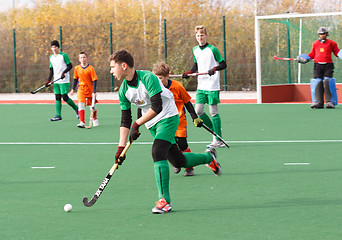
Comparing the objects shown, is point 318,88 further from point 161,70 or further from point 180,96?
point 161,70

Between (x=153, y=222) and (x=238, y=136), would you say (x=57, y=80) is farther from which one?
(x=153, y=222)

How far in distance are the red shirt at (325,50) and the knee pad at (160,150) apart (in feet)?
37.2

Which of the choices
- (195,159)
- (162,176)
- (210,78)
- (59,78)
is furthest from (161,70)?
(59,78)

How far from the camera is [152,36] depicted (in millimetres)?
29734

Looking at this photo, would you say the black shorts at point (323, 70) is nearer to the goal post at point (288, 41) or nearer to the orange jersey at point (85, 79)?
the goal post at point (288, 41)

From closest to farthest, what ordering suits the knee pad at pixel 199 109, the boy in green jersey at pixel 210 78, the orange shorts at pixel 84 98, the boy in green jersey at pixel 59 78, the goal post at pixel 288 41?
1. the knee pad at pixel 199 109
2. the boy in green jersey at pixel 210 78
3. the orange shorts at pixel 84 98
4. the boy in green jersey at pixel 59 78
5. the goal post at pixel 288 41

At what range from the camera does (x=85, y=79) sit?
13.8 meters

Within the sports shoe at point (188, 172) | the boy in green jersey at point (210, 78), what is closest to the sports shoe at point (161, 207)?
the sports shoe at point (188, 172)

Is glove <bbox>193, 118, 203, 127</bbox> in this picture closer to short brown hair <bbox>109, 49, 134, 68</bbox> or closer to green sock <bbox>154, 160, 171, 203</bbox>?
green sock <bbox>154, 160, 171, 203</bbox>

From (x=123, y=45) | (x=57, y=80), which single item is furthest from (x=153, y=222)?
(x=123, y=45)

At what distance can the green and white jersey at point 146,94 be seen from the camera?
6.04 m

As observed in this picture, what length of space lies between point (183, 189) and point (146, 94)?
4.39ft

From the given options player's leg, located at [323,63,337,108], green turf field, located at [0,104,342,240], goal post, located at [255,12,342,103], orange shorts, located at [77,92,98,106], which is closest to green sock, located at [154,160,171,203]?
green turf field, located at [0,104,342,240]

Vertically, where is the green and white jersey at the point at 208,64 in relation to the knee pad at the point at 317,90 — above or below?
above
